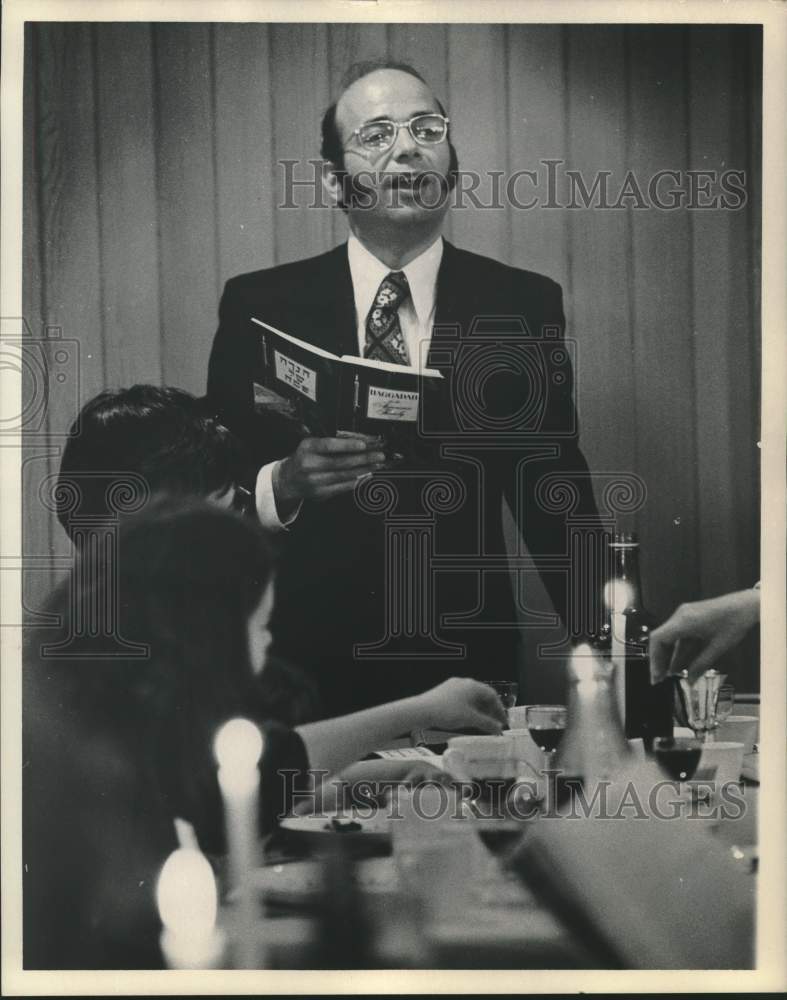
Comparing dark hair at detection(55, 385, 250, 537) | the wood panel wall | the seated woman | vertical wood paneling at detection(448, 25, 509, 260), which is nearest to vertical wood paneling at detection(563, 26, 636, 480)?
the wood panel wall

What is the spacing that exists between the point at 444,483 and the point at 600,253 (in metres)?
0.45

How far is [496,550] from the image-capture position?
1.83 m

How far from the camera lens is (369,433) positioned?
182 cm

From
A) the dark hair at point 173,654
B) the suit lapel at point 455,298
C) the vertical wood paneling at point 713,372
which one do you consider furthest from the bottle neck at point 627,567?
the dark hair at point 173,654

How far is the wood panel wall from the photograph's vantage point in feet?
5.98

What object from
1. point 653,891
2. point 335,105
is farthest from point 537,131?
point 653,891

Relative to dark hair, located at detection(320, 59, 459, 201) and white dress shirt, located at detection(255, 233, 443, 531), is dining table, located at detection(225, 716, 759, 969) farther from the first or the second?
dark hair, located at detection(320, 59, 459, 201)

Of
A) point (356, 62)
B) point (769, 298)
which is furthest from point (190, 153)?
point (769, 298)

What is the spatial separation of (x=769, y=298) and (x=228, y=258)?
884mm

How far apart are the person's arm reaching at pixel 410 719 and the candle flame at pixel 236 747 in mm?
98

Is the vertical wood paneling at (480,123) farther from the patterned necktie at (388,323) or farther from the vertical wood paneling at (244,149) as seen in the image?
the vertical wood paneling at (244,149)

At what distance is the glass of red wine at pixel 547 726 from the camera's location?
5.65 ft

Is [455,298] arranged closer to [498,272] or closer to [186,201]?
[498,272]

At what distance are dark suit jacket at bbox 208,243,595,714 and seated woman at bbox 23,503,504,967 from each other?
2.7 inches
